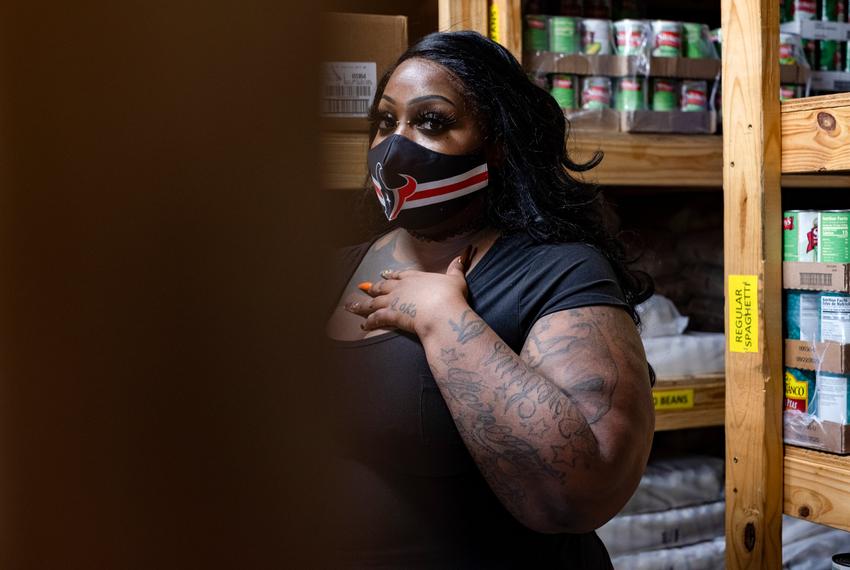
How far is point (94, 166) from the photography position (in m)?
0.15

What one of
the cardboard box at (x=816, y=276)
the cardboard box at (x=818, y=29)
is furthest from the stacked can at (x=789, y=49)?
the cardboard box at (x=816, y=276)

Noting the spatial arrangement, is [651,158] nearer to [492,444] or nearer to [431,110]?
[431,110]

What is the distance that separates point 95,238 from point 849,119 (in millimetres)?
1323

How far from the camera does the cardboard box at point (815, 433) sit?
1324 mm

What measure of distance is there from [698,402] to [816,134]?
31.1 inches

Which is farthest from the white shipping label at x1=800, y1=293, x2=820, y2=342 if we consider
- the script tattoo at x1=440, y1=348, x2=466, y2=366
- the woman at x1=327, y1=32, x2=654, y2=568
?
the script tattoo at x1=440, y1=348, x2=466, y2=366

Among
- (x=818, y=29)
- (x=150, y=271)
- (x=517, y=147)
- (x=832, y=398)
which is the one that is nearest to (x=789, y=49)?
(x=818, y=29)

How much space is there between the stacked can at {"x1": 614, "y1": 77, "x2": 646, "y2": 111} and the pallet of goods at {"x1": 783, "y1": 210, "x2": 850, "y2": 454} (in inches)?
22.8

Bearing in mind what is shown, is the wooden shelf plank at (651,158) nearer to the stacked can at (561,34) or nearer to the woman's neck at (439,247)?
the stacked can at (561,34)

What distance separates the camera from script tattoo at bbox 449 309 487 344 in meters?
0.98

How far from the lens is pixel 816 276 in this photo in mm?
1347

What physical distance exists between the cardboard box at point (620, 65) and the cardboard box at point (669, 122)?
0.10 metres

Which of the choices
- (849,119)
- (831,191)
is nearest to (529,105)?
(849,119)

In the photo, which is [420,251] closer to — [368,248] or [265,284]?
[368,248]
